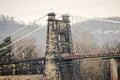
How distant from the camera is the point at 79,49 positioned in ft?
231

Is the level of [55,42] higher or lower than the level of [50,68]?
higher

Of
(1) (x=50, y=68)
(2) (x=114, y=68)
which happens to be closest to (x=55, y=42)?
(1) (x=50, y=68)

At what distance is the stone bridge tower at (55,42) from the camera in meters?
42.4

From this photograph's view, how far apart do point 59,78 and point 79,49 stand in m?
28.3

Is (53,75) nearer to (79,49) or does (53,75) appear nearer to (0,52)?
(0,52)

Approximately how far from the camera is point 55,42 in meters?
43.1

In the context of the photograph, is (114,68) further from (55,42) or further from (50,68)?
(55,42)

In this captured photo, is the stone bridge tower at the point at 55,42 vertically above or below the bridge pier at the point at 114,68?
above

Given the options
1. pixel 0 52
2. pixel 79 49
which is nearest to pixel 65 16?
pixel 0 52

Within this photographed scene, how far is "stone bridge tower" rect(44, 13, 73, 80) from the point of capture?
42375 millimetres

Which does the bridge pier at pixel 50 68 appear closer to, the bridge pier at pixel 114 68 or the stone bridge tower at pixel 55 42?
the stone bridge tower at pixel 55 42

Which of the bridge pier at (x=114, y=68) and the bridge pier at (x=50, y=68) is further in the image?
the bridge pier at (x=50, y=68)

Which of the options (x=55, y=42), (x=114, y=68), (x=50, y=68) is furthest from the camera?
(x=55, y=42)

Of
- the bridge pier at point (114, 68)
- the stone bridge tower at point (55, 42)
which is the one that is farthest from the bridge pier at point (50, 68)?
the bridge pier at point (114, 68)
